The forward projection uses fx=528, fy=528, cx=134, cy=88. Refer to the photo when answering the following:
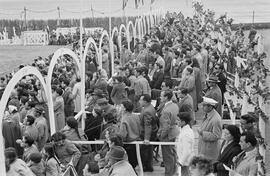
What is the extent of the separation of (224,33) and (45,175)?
9.98 meters

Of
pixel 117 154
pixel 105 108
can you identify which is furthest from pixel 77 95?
pixel 117 154

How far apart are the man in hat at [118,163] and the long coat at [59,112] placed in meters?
3.53

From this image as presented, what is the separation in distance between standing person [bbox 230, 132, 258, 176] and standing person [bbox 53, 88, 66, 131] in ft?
14.3

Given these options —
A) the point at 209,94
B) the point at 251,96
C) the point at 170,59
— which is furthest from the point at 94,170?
the point at 170,59

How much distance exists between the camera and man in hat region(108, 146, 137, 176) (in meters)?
5.93

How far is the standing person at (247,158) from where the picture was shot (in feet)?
18.4

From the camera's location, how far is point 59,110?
9.44 metres

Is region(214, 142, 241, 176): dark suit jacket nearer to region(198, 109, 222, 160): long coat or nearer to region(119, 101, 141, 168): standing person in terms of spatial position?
region(198, 109, 222, 160): long coat

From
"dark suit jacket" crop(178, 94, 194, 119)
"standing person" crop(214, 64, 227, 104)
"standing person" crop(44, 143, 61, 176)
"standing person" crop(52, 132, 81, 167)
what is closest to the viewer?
"standing person" crop(44, 143, 61, 176)

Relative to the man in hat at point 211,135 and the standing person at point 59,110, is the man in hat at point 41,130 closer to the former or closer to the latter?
the standing person at point 59,110

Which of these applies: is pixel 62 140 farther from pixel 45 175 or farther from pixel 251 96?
pixel 251 96

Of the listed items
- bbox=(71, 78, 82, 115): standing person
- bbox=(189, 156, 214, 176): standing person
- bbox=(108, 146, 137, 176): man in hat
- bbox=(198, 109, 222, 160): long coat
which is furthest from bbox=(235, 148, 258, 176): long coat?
bbox=(71, 78, 82, 115): standing person

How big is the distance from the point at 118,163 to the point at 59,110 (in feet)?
12.0

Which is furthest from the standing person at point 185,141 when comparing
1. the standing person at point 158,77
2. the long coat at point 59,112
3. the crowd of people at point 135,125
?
the standing person at point 158,77
